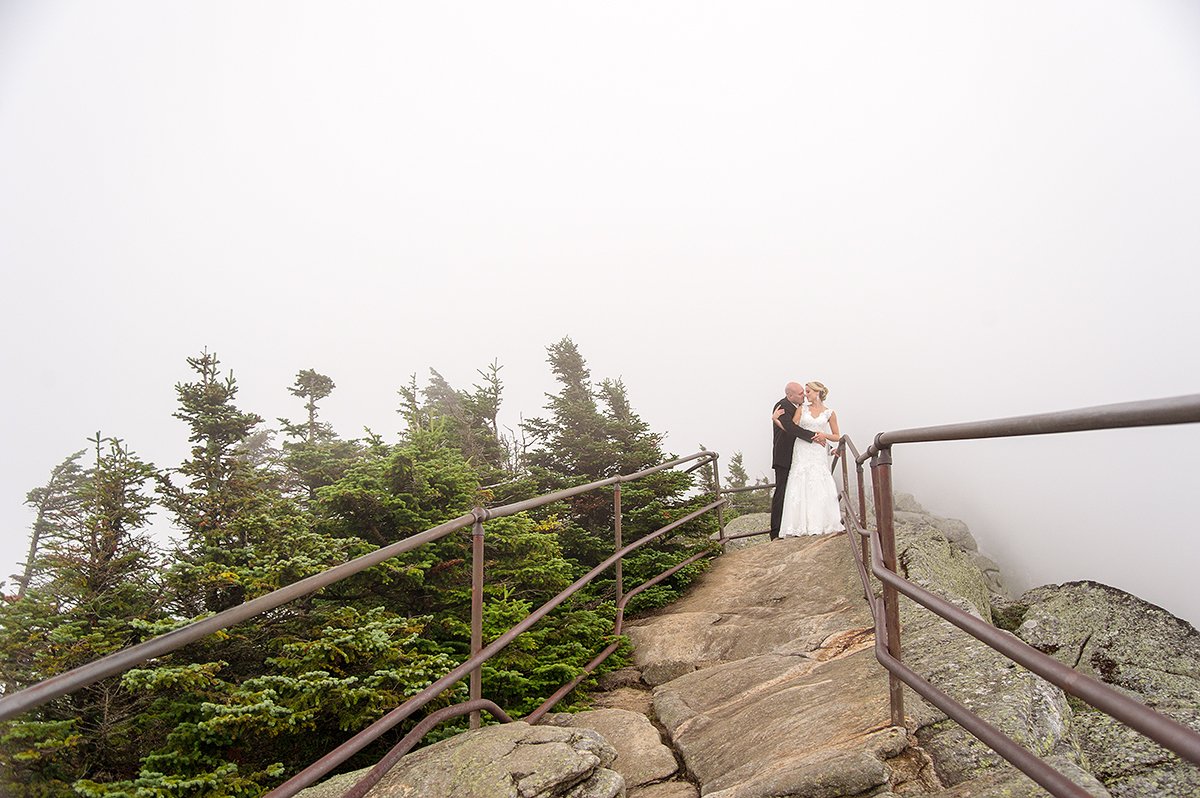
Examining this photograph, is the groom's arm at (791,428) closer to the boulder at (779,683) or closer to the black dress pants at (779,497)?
the black dress pants at (779,497)

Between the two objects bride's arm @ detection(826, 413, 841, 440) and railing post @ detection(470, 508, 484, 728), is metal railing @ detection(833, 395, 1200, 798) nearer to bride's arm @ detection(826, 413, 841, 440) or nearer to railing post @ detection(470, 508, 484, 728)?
railing post @ detection(470, 508, 484, 728)

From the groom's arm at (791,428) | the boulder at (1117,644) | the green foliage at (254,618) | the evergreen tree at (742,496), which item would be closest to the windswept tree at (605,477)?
the green foliage at (254,618)

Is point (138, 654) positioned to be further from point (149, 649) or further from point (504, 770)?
point (504, 770)

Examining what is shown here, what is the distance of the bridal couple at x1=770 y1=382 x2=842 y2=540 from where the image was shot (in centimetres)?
873

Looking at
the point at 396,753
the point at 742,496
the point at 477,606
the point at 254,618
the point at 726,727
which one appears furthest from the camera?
the point at 742,496

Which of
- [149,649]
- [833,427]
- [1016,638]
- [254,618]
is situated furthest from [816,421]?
[149,649]

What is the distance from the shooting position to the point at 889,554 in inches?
103

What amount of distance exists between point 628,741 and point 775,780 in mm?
1199

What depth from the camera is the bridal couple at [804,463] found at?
28.6ft

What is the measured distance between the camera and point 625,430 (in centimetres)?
911

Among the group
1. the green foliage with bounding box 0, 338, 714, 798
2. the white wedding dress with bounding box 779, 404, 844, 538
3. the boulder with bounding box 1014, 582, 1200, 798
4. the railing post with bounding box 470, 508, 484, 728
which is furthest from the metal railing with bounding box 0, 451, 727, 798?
the white wedding dress with bounding box 779, 404, 844, 538

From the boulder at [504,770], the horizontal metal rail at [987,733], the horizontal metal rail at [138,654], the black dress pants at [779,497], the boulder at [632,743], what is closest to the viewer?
the horizontal metal rail at [138,654]

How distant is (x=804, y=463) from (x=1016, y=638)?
7.67 m

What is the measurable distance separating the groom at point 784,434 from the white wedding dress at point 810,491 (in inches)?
3.5
